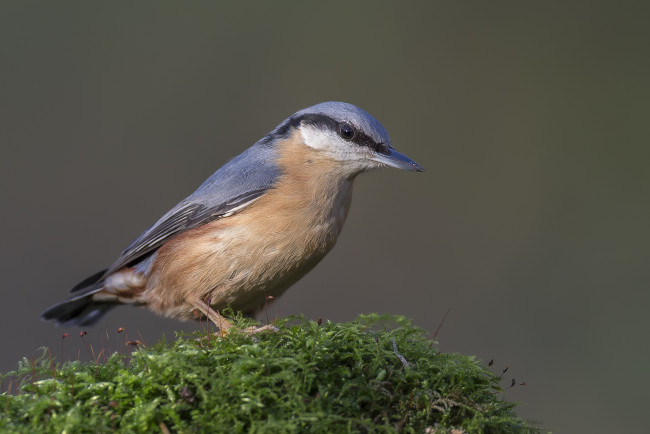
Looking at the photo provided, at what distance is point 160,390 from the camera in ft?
5.69

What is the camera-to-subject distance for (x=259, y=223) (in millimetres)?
3197

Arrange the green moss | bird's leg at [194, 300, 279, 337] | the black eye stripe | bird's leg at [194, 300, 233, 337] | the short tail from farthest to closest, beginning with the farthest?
the short tail < the black eye stripe < bird's leg at [194, 300, 233, 337] < bird's leg at [194, 300, 279, 337] < the green moss

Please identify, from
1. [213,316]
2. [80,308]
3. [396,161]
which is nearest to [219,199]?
[213,316]

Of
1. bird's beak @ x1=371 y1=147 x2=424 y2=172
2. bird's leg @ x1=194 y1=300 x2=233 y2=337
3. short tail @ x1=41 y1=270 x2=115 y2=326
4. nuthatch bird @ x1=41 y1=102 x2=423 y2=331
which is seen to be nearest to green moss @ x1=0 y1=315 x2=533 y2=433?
bird's leg @ x1=194 y1=300 x2=233 y2=337

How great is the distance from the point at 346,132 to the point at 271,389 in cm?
200

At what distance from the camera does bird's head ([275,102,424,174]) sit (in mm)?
3436

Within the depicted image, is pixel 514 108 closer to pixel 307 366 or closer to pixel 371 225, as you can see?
pixel 371 225

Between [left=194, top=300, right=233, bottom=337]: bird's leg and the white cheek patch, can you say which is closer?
[left=194, top=300, right=233, bottom=337]: bird's leg

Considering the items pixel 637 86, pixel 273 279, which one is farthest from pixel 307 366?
pixel 637 86

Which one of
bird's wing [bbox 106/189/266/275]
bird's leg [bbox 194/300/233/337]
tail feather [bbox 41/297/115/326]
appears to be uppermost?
bird's wing [bbox 106/189/266/275]

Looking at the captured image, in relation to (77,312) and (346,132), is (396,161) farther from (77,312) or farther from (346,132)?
(77,312)

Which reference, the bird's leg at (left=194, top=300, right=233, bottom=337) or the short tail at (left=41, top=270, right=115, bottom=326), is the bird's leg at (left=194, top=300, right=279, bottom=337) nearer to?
the bird's leg at (left=194, top=300, right=233, bottom=337)

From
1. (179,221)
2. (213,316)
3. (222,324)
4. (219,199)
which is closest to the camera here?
(222,324)

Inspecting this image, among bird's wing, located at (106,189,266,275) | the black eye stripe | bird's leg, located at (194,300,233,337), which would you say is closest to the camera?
bird's leg, located at (194,300,233,337)
